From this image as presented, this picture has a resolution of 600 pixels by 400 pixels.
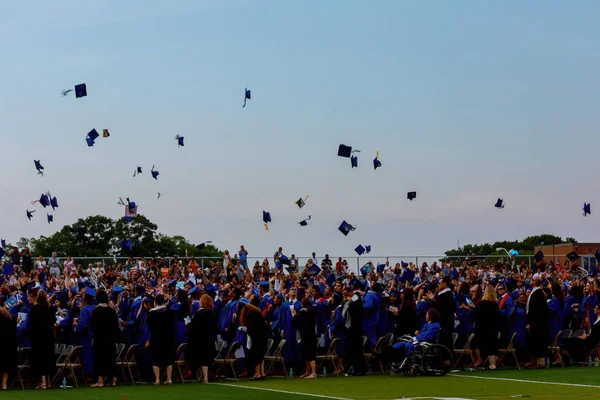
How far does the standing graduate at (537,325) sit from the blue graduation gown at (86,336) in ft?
A: 30.0

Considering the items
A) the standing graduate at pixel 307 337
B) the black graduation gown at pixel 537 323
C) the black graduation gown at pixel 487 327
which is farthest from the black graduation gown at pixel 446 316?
the standing graduate at pixel 307 337

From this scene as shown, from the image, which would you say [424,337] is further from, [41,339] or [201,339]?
[41,339]

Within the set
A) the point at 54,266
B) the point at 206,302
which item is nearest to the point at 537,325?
the point at 206,302


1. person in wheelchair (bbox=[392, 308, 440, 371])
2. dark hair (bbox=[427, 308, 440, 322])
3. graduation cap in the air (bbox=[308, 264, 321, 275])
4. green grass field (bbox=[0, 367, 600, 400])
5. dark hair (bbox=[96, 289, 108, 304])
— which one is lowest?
green grass field (bbox=[0, 367, 600, 400])

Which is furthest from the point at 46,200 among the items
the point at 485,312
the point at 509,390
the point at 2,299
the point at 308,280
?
the point at 509,390

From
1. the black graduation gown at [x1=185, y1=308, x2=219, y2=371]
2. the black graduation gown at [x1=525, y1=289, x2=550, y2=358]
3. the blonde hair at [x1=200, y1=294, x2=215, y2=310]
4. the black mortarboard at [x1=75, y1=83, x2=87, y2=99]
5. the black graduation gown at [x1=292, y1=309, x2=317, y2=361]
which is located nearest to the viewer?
the black graduation gown at [x1=185, y1=308, x2=219, y2=371]

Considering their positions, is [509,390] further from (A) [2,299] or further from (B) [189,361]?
(A) [2,299]

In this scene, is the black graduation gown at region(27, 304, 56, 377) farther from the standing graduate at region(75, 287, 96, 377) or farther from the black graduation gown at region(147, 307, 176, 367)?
the black graduation gown at region(147, 307, 176, 367)

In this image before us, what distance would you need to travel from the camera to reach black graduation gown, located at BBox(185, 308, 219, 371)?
754 inches

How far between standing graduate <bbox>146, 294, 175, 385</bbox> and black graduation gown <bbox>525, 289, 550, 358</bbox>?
25.2 feet

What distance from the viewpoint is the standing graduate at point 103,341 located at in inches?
736

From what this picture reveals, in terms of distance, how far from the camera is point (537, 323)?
2150 cm

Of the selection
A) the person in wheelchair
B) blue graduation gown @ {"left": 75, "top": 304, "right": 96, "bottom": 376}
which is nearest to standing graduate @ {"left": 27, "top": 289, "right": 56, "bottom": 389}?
blue graduation gown @ {"left": 75, "top": 304, "right": 96, "bottom": 376}

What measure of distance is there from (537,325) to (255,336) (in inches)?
244
